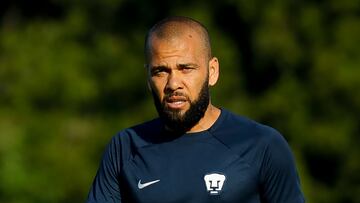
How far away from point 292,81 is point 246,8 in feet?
4.87

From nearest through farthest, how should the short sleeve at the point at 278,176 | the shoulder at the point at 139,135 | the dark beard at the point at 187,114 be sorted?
the short sleeve at the point at 278,176, the dark beard at the point at 187,114, the shoulder at the point at 139,135

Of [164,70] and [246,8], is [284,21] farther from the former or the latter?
[164,70]

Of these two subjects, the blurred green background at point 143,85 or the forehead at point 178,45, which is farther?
the blurred green background at point 143,85

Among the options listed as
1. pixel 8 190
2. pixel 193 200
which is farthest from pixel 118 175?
pixel 8 190

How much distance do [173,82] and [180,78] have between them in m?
0.04

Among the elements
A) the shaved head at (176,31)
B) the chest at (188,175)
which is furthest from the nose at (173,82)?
the chest at (188,175)

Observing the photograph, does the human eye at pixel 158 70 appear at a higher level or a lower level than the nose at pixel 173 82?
higher

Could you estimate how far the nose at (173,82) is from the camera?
214 inches

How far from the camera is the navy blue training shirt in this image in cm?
541

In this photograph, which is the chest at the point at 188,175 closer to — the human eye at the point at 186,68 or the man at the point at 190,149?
the man at the point at 190,149

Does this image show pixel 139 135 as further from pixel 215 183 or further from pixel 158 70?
pixel 215 183

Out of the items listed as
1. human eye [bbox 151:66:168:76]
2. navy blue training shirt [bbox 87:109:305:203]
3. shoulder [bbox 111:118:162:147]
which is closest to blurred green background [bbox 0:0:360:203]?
shoulder [bbox 111:118:162:147]

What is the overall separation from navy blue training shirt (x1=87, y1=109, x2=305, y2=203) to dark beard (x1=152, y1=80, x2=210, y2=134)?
2.3 inches

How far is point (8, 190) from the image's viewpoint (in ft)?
62.0
